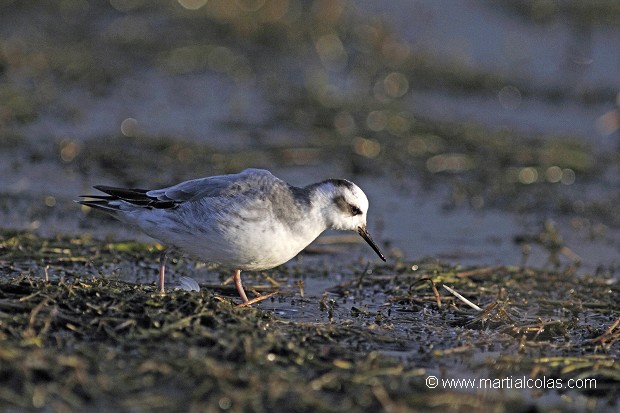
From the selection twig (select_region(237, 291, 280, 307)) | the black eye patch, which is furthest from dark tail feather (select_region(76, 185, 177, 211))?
the black eye patch

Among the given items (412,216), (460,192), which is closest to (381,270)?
(412,216)

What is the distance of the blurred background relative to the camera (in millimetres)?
11023

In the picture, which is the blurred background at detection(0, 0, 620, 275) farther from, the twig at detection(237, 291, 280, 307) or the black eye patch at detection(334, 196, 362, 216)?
the twig at detection(237, 291, 280, 307)

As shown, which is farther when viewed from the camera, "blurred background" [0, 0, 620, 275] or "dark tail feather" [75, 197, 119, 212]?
"blurred background" [0, 0, 620, 275]

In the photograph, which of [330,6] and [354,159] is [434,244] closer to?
[354,159]

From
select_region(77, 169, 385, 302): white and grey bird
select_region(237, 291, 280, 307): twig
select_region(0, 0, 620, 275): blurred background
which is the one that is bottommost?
select_region(237, 291, 280, 307): twig

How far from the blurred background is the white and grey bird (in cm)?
198

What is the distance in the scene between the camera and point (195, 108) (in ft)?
45.0

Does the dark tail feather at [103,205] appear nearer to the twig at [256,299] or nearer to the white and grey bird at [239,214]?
the white and grey bird at [239,214]

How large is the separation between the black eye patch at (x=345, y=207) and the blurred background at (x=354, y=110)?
1.91 metres

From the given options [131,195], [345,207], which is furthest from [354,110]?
[131,195]

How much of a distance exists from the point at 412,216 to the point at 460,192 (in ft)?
2.96

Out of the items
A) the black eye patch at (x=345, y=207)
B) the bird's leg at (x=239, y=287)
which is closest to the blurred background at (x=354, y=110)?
the black eye patch at (x=345, y=207)

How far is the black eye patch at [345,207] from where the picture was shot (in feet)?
26.4
